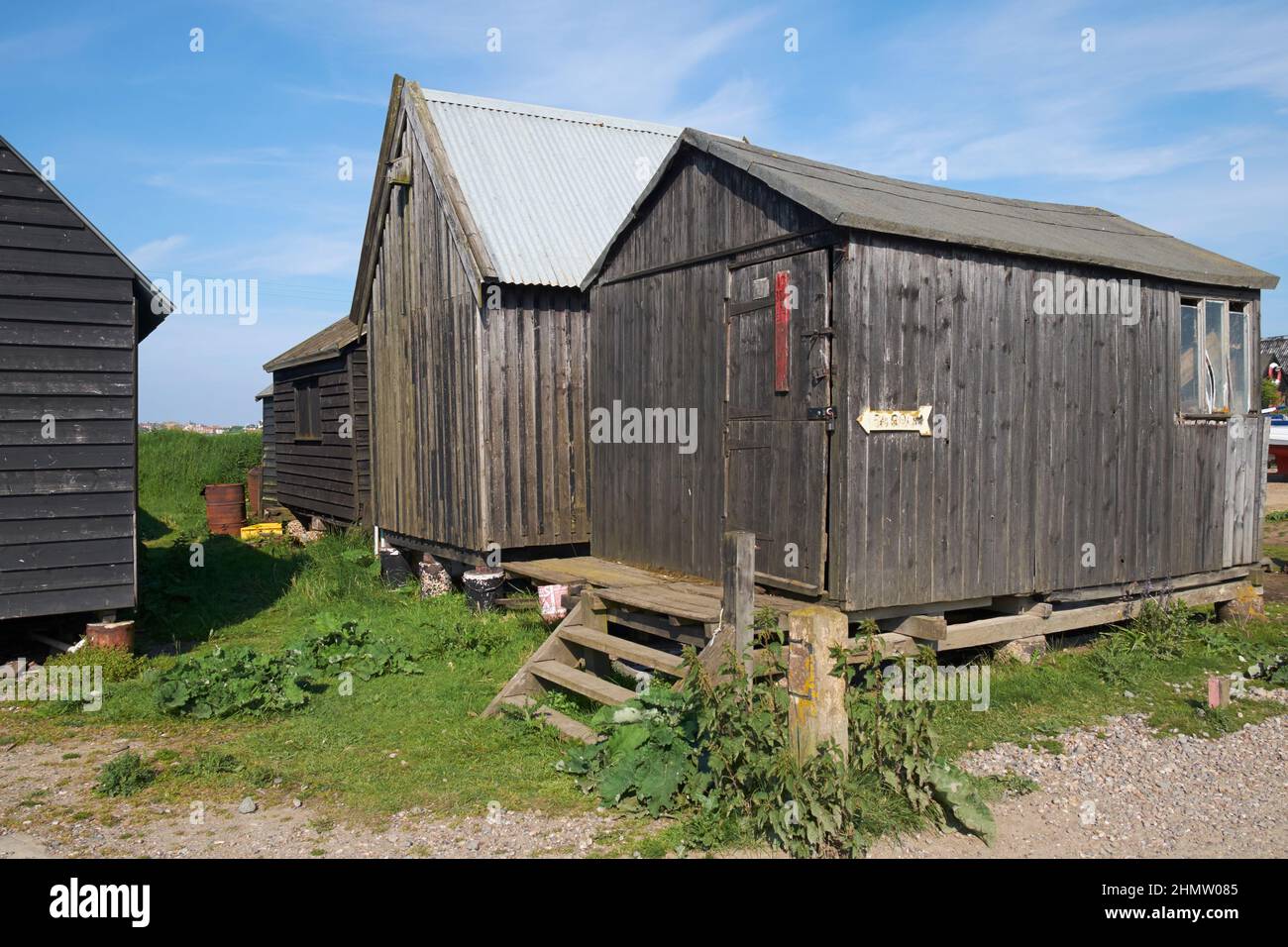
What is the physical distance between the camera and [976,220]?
8961 millimetres

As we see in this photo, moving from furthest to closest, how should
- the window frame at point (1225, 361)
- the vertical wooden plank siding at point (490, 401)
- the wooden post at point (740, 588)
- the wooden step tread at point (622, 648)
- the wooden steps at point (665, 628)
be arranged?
the vertical wooden plank siding at point (490, 401)
the window frame at point (1225, 361)
the wooden steps at point (665, 628)
the wooden step tread at point (622, 648)
the wooden post at point (740, 588)

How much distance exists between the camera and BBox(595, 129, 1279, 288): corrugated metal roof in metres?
7.70

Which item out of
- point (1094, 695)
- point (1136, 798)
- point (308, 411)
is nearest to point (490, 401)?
point (1094, 695)

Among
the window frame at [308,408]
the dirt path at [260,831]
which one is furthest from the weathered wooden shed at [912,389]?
the window frame at [308,408]

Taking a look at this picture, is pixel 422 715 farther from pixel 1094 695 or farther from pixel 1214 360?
pixel 1214 360

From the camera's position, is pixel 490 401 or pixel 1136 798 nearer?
pixel 1136 798

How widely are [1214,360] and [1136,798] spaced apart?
631 centimetres

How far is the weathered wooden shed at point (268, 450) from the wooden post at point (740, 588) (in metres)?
18.4

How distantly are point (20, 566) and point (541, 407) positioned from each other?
18.3ft

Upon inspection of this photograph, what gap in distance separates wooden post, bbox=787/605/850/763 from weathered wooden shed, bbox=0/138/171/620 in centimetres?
729

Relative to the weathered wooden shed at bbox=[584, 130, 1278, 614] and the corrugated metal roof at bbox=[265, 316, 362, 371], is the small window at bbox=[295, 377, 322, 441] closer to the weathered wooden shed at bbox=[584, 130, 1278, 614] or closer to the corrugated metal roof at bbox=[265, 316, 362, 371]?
the corrugated metal roof at bbox=[265, 316, 362, 371]

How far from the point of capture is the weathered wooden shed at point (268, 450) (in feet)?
74.8

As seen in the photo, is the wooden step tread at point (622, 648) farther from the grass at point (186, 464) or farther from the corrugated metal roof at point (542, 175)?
the grass at point (186, 464)

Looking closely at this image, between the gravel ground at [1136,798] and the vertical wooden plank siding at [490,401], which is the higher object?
the vertical wooden plank siding at [490,401]
